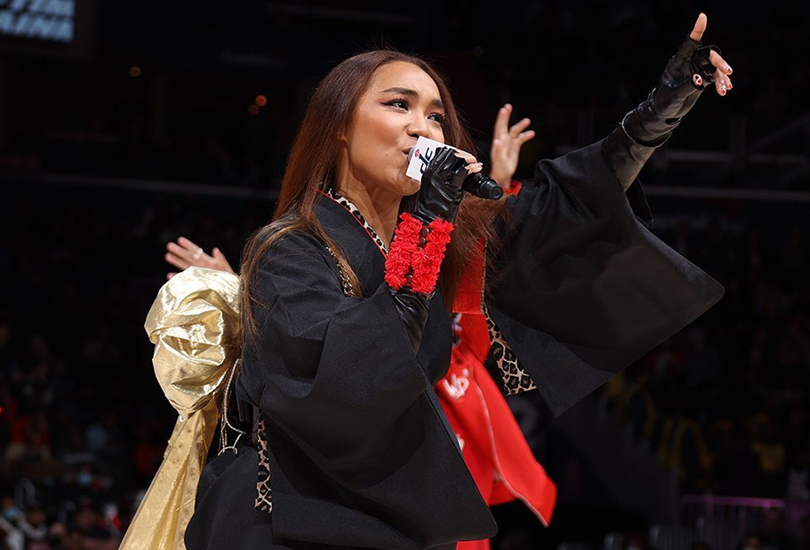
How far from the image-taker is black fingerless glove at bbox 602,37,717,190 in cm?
219

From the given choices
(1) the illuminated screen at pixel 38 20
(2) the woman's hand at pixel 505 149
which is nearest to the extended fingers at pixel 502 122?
(2) the woman's hand at pixel 505 149

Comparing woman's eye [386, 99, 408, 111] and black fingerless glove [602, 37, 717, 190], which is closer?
black fingerless glove [602, 37, 717, 190]

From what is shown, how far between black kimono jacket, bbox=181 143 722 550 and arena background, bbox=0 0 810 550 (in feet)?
12.1

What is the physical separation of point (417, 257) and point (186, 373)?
681mm

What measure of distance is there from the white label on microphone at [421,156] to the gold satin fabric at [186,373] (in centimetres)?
57

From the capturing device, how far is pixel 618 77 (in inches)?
504

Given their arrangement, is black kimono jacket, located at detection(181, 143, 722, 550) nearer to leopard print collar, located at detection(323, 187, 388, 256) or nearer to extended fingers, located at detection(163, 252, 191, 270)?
leopard print collar, located at detection(323, 187, 388, 256)

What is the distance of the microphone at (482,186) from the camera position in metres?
2.02

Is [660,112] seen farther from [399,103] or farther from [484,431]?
[484,431]

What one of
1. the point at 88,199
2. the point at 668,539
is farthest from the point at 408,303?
the point at 88,199

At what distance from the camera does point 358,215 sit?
235 centimetres

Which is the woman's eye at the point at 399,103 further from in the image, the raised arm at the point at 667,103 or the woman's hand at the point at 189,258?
the woman's hand at the point at 189,258

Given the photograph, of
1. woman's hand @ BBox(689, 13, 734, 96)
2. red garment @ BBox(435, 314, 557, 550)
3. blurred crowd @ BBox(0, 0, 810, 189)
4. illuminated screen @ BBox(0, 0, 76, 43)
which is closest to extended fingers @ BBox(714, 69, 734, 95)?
woman's hand @ BBox(689, 13, 734, 96)

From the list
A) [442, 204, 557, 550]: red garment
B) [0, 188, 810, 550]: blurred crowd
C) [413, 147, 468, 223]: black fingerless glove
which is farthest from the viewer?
[0, 188, 810, 550]: blurred crowd
